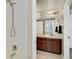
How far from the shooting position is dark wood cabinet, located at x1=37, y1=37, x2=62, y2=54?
21.2 feet

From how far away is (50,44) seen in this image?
692cm

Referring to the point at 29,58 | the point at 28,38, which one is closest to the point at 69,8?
the point at 28,38

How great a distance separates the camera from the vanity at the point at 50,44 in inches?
254

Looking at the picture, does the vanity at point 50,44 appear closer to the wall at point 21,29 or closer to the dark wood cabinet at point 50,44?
the dark wood cabinet at point 50,44

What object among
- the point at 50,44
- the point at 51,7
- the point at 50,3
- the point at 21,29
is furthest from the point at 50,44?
the point at 21,29

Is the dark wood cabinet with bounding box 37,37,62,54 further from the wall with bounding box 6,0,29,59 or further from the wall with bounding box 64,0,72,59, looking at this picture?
the wall with bounding box 6,0,29,59

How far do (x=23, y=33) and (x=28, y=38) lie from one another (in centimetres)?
Result: 22

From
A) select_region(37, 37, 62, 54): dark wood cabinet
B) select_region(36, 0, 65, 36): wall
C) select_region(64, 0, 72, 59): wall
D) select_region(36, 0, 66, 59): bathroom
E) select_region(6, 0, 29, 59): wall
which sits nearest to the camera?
select_region(6, 0, 29, 59): wall

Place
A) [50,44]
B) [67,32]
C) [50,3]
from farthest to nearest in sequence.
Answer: [50,3]
[50,44]
[67,32]

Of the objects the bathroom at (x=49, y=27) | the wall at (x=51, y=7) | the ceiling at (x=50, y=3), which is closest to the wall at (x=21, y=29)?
the bathroom at (x=49, y=27)

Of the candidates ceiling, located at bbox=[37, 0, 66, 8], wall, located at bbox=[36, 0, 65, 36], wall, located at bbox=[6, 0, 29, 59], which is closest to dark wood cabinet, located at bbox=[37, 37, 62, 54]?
wall, located at bbox=[36, 0, 65, 36]

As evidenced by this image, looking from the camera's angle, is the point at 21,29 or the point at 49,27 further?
the point at 49,27

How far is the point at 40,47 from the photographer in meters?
7.49

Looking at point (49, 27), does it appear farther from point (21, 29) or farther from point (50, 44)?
point (21, 29)
